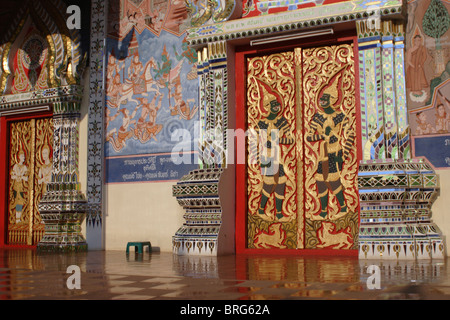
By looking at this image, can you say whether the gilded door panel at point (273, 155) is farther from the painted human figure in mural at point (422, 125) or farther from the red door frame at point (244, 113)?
the painted human figure in mural at point (422, 125)

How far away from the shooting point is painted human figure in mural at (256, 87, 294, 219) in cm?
621

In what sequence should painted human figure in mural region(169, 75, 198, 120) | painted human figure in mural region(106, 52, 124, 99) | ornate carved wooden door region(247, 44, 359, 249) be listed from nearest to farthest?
ornate carved wooden door region(247, 44, 359, 249)
painted human figure in mural region(169, 75, 198, 120)
painted human figure in mural region(106, 52, 124, 99)

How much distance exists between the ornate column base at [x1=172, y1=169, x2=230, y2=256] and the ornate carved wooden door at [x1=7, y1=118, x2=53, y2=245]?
286 cm

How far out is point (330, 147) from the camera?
6.01m

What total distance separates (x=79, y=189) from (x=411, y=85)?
4706mm

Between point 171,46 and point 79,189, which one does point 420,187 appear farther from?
point 79,189

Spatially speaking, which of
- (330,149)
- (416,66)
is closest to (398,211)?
(330,149)

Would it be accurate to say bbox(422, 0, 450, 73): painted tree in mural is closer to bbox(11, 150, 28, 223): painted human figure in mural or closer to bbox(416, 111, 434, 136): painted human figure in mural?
bbox(416, 111, 434, 136): painted human figure in mural

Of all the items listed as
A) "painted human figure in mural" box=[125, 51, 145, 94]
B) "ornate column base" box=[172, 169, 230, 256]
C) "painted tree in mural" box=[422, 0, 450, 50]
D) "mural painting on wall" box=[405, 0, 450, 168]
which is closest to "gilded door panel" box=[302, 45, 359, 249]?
"mural painting on wall" box=[405, 0, 450, 168]

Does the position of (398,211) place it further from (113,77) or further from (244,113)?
(113,77)

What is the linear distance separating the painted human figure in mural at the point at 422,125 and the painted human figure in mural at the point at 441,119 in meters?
0.08

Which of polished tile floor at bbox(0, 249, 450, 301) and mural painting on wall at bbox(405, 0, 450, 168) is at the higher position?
mural painting on wall at bbox(405, 0, 450, 168)

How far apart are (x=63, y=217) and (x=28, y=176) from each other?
124 centimetres

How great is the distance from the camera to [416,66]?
18.6 feet
